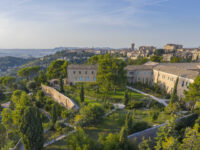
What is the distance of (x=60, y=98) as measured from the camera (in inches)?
1017

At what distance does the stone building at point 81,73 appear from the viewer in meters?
34.5

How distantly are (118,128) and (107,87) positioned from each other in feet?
36.8

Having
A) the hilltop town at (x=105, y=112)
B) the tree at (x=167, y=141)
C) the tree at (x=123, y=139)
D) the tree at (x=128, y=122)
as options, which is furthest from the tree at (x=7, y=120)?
the tree at (x=167, y=141)

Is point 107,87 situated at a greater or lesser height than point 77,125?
greater

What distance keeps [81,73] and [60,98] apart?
36.2 feet

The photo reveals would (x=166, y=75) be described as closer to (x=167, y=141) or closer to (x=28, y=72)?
(x=167, y=141)

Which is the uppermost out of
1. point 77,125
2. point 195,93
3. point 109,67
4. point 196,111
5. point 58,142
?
point 109,67

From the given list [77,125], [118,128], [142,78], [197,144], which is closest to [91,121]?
[77,125]

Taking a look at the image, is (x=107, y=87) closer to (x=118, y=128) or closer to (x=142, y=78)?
(x=118, y=128)

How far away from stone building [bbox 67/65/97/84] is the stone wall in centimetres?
735

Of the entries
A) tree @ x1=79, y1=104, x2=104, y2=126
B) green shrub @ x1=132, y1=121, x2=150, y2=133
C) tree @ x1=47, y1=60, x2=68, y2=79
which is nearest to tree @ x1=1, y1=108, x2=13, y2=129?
tree @ x1=79, y1=104, x2=104, y2=126

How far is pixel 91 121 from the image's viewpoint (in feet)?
48.1

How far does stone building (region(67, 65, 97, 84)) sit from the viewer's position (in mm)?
34469

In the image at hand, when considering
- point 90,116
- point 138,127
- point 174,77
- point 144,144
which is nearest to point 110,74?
point 90,116
